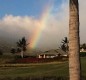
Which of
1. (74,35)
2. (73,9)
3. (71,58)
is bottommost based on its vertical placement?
(71,58)

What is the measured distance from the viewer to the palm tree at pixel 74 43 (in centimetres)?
1085

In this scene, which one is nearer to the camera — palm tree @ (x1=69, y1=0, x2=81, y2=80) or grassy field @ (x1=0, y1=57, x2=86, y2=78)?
palm tree @ (x1=69, y1=0, x2=81, y2=80)

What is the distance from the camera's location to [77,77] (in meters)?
10.8

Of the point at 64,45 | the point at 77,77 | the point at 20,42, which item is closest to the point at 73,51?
the point at 77,77

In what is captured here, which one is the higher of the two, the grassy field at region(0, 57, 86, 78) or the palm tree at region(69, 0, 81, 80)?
the palm tree at region(69, 0, 81, 80)

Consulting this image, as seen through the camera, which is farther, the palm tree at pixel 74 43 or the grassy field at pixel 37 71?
the grassy field at pixel 37 71

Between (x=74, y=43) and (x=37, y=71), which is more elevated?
(x=74, y=43)

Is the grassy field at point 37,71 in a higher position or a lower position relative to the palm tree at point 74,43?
lower

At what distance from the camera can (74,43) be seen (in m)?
11.0

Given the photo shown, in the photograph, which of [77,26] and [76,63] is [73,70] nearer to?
[76,63]

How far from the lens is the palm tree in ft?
35.6

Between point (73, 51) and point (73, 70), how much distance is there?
69cm

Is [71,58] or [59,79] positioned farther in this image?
[59,79]

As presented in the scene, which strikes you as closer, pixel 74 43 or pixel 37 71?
pixel 74 43
